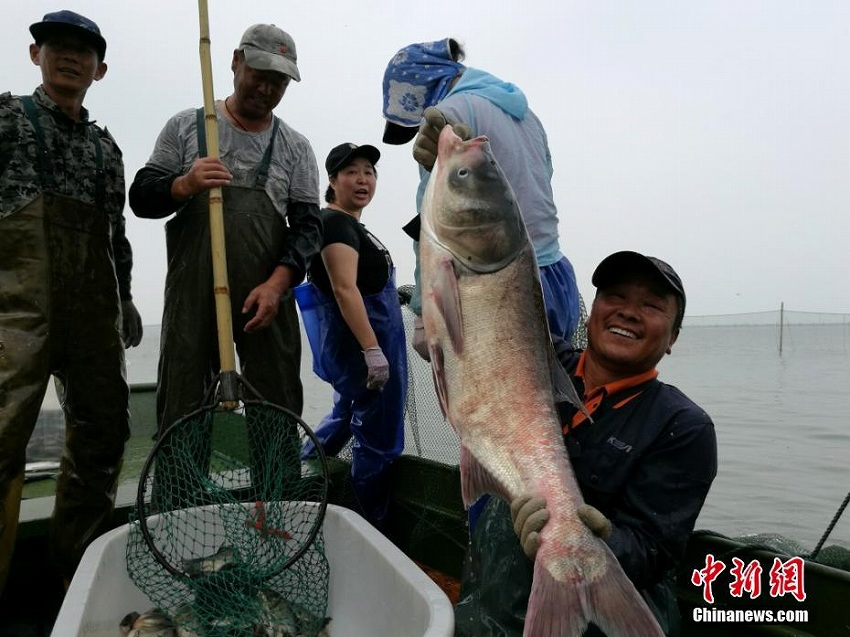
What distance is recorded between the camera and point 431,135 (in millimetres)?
2434

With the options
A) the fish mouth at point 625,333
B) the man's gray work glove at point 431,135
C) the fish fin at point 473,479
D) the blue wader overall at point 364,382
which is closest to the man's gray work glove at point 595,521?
the fish fin at point 473,479

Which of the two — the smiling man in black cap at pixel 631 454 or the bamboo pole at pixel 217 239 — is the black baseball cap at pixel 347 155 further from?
the smiling man in black cap at pixel 631 454

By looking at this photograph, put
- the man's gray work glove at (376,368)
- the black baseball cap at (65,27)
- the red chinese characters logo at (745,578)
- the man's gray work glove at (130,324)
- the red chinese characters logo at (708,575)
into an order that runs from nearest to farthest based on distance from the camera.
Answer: the red chinese characters logo at (745,578)
the red chinese characters logo at (708,575)
the black baseball cap at (65,27)
the man's gray work glove at (130,324)
the man's gray work glove at (376,368)

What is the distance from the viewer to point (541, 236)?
10.1ft

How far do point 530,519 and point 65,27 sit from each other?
3.55 metres

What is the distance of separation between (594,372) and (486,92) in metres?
1.34

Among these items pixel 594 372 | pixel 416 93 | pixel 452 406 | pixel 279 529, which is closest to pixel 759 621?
pixel 594 372

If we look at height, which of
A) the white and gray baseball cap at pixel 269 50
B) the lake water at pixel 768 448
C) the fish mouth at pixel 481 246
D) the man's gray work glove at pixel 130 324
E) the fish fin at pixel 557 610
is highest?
the white and gray baseball cap at pixel 269 50

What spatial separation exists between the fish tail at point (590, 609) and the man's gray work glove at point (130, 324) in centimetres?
335

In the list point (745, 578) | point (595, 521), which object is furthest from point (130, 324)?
point (745, 578)

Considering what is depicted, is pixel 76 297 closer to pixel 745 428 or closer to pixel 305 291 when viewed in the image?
pixel 305 291

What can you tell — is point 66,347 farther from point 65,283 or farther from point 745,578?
point 745,578

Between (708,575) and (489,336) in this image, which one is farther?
(708,575)

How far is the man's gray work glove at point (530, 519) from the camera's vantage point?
1901mm
